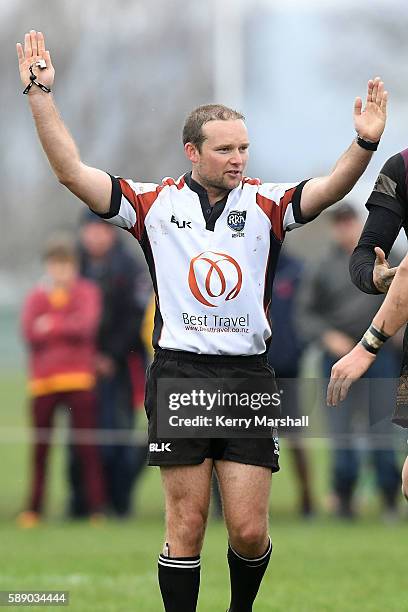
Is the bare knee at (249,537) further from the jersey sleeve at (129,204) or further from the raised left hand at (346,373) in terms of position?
the jersey sleeve at (129,204)

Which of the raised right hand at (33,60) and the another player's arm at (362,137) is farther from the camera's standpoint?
the raised right hand at (33,60)

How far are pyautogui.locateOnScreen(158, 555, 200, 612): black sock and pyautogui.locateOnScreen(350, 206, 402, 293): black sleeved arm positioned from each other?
136cm

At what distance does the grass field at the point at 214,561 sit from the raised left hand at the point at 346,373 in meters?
2.14

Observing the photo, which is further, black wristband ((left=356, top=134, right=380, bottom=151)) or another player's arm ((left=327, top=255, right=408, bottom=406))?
black wristband ((left=356, top=134, right=380, bottom=151))

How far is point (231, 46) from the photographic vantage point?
70.9ft

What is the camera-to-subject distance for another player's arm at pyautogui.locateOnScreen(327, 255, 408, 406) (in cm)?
548

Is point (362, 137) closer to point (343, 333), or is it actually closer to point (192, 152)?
point (192, 152)

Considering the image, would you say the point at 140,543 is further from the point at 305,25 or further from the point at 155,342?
the point at 305,25

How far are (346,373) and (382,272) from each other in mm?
426

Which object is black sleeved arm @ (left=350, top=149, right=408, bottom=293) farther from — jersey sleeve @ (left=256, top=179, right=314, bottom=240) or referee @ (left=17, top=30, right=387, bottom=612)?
jersey sleeve @ (left=256, top=179, right=314, bottom=240)

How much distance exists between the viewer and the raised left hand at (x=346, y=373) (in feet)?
18.1

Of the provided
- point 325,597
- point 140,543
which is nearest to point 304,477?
point 140,543

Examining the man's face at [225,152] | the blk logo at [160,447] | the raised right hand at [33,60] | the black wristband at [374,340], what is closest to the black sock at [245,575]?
the blk logo at [160,447]

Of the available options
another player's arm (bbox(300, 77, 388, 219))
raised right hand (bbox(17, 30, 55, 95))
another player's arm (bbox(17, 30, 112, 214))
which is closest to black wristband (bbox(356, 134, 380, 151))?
another player's arm (bbox(300, 77, 388, 219))
